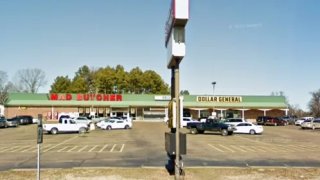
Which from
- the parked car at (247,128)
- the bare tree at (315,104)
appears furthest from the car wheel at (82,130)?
the bare tree at (315,104)

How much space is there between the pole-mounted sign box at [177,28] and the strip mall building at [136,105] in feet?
209

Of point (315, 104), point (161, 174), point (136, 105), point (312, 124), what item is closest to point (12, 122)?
point (136, 105)

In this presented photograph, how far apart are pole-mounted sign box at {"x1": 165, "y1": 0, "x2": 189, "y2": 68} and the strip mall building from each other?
63840mm

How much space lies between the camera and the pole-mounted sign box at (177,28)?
13.4m

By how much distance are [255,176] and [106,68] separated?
9121 centimetres

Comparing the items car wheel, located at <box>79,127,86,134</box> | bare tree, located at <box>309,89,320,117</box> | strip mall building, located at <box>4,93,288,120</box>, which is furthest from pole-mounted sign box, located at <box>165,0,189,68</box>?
bare tree, located at <box>309,89,320,117</box>

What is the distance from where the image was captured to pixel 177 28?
1420 cm

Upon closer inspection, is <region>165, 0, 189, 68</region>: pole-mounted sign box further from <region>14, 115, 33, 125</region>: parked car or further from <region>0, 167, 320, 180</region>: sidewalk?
<region>14, 115, 33, 125</region>: parked car

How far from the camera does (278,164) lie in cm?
1809

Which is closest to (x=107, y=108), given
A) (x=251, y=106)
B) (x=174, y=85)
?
(x=251, y=106)

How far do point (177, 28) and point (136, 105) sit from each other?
6513 centimetres

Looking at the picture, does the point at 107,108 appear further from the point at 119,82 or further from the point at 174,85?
the point at 174,85

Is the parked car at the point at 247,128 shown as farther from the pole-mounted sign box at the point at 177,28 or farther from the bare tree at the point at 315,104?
the bare tree at the point at 315,104

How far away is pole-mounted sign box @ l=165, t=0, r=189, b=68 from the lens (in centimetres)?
1344
